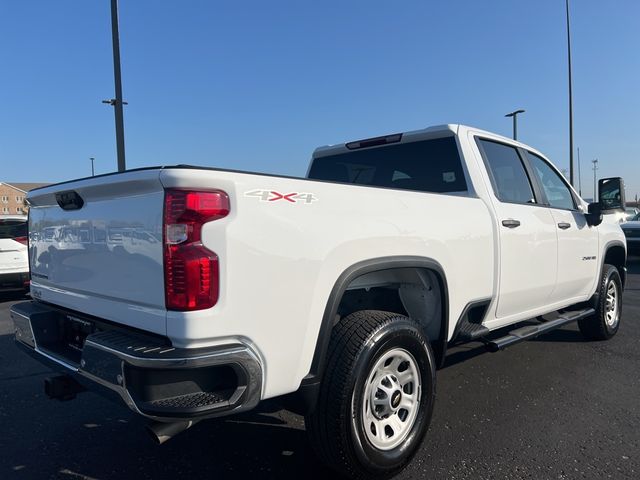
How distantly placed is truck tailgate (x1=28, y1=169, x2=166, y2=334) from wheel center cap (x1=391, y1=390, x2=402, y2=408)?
1.36 m

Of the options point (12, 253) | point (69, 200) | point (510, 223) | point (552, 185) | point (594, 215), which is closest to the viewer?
point (69, 200)

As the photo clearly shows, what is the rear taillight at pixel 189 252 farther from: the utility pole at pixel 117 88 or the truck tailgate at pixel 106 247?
the utility pole at pixel 117 88

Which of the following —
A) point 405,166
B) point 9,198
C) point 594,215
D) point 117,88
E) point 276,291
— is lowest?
point 276,291

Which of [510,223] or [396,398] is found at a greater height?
[510,223]

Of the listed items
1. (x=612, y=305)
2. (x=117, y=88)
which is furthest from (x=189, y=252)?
(x=117, y=88)

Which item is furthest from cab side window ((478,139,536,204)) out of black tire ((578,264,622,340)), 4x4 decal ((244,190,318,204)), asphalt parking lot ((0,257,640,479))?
4x4 decal ((244,190,318,204))

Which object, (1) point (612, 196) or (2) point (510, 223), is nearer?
(2) point (510, 223)

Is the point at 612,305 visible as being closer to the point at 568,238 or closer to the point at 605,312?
the point at 605,312

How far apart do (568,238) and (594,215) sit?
2.29ft

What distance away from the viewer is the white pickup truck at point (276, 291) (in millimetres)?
2059

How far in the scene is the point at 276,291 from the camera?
2209 millimetres

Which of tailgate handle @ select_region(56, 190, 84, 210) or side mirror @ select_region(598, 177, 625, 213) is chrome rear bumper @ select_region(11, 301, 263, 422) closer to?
tailgate handle @ select_region(56, 190, 84, 210)

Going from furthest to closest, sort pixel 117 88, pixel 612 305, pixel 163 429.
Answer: pixel 117 88, pixel 612 305, pixel 163 429

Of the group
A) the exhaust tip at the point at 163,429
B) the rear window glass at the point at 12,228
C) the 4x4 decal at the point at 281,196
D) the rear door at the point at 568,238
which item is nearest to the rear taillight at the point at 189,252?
the 4x4 decal at the point at 281,196
